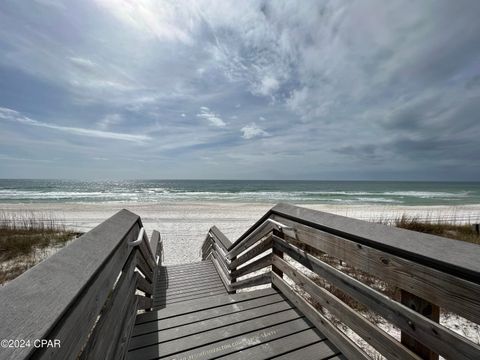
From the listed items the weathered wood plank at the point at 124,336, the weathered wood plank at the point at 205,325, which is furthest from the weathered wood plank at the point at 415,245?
the weathered wood plank at the point at 124,336

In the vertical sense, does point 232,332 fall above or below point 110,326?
below

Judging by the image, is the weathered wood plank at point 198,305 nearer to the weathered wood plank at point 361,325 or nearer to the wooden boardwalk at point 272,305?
the wooden boardwalk at point 272,305

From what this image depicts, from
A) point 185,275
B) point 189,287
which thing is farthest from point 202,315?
point 185,275

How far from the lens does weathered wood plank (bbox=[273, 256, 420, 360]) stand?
1.32 m

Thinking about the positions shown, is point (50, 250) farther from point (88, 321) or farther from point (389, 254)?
point (389, 254)

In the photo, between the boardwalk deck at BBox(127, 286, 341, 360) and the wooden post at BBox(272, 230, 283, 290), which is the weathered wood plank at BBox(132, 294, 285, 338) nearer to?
the boardwalk deck at BBox(127, 286, 341, 360)

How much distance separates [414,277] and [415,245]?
165 millimetres

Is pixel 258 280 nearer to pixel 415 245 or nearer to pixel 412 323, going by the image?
pixel 412 323

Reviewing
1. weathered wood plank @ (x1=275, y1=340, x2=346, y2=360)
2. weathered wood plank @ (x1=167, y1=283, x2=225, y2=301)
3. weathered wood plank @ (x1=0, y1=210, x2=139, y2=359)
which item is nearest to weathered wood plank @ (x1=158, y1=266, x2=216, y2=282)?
weathered wood plank @ (x1=167, y1=283, x2=225, y2=301)

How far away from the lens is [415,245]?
1.19 metres

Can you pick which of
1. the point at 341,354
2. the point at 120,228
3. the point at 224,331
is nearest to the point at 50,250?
the point at 120,228

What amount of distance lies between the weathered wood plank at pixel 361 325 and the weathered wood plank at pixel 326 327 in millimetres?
136

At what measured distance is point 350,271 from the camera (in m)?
4.99

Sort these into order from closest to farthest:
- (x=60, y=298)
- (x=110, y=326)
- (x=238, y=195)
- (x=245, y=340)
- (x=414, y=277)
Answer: (x=60, y=298) → (x=414, y=277) → (x=110, y=326) → (x=245, y=340) → (x=238, y=195)
